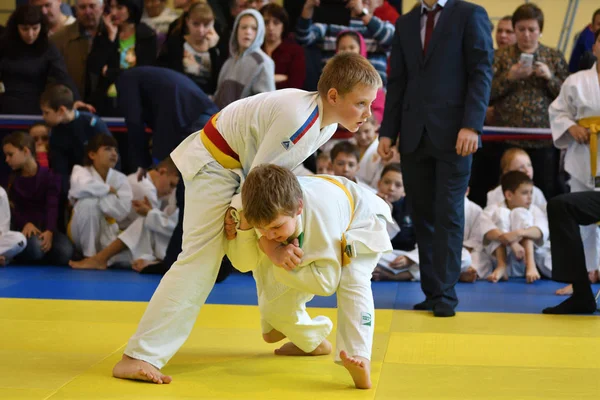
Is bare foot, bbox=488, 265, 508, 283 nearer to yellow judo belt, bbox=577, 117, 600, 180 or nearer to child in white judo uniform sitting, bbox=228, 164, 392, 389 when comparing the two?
yellow judo belt, bbox=577, 117, 600, 180

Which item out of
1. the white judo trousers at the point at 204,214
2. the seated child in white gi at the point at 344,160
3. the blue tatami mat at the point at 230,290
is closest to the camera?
the white judo trousers at the point at 204,214

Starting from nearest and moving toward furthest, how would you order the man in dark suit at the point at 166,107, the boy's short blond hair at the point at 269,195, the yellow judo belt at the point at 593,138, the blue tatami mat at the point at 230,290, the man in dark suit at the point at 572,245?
the boy's short blond hair at the point at 269,195
the man in dark suit at the point at 572,245
the blue tatami mat at the point at 230,290
the yellow judo belt at the point at 593,138
the man in dark suit at the point at 166,107

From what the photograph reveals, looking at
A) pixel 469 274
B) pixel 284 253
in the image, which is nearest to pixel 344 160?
pixel 469 274

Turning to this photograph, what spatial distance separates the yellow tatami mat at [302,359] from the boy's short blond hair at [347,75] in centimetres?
124

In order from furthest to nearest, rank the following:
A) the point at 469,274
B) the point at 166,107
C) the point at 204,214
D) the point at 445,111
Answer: the point at 469,274 < the point at 166,107 < the point at 445,111 < the point at 204,214

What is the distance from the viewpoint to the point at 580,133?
5.86m

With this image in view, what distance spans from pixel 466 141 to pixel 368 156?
2.34 m

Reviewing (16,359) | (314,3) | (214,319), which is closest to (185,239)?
(16,359)

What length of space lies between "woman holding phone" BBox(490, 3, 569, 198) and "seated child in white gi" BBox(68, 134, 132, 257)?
3403mm

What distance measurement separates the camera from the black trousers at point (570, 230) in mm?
5211

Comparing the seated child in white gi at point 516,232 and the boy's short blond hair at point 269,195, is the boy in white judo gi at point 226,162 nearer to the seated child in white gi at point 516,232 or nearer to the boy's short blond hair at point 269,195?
the boy's short blond hair at point 269,195

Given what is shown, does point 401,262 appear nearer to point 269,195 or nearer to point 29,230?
point 29,230

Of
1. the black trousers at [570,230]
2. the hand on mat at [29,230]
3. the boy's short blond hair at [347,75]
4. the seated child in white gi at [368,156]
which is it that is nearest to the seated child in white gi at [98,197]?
the hand on mat at [29,230]

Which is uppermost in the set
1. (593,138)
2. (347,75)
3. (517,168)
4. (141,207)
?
(347,75)
